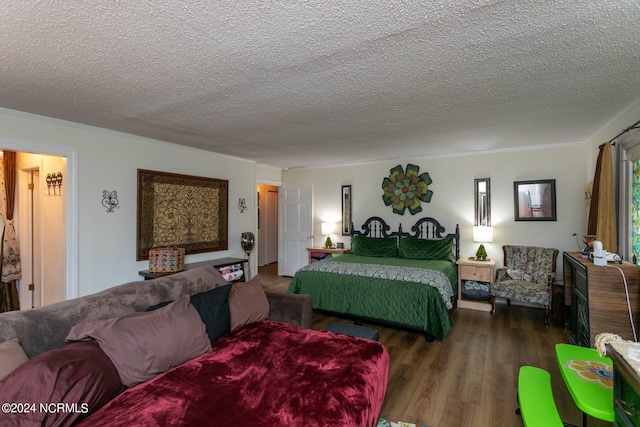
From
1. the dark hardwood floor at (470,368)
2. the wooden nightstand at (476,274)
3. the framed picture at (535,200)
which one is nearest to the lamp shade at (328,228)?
the dark hardwood floor at (470,368)

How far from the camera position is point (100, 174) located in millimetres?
3545

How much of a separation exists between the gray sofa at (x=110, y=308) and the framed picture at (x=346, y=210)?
3.53 m

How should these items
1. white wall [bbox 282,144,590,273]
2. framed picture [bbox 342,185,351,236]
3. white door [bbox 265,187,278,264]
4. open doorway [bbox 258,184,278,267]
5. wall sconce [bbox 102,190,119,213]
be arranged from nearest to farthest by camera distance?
wall sconce [bbox 102,190,119,213], white wall [bbox 282,144,590,273], framed picture [bbox 342,185,351,236], open doorway [bbox 258,184,278,267], white door [bbox 265,187,278,264]

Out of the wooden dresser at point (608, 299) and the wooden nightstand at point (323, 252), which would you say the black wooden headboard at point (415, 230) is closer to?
the wooden nightstand at point (323, 252)

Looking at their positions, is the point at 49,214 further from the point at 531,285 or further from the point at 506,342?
the point at 531,285

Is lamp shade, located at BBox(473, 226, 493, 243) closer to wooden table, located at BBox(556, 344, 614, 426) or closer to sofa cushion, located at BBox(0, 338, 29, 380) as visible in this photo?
wooden table, located at BBox(556, 344, 614, 426)

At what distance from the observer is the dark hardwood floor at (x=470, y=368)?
7.16ft

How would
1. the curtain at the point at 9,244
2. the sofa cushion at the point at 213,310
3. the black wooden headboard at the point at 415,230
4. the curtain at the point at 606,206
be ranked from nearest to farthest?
the sofa cushion at the point at 213,310 → the curtain at the point at 606,206 → the curtain at the point at 9,244 → the black wooden headboard at the point at 415,230

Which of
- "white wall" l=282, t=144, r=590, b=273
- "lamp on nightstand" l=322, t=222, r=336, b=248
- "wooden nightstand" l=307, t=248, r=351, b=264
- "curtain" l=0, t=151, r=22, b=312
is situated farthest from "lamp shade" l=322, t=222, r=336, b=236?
"curtain" l=0, t=151, r=22, b=312

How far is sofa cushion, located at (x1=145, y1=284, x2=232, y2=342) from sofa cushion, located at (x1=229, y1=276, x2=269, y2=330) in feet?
0.18

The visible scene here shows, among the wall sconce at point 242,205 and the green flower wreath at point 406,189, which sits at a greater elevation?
the green flower wreath at point 406,189

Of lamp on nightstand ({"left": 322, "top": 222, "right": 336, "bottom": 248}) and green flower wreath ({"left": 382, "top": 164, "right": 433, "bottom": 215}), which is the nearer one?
green flower wreath ({"left": 382, "top": 164, "right": 433, "bottom": 215})

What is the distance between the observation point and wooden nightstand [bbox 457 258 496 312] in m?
4.40

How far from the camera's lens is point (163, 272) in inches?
148
